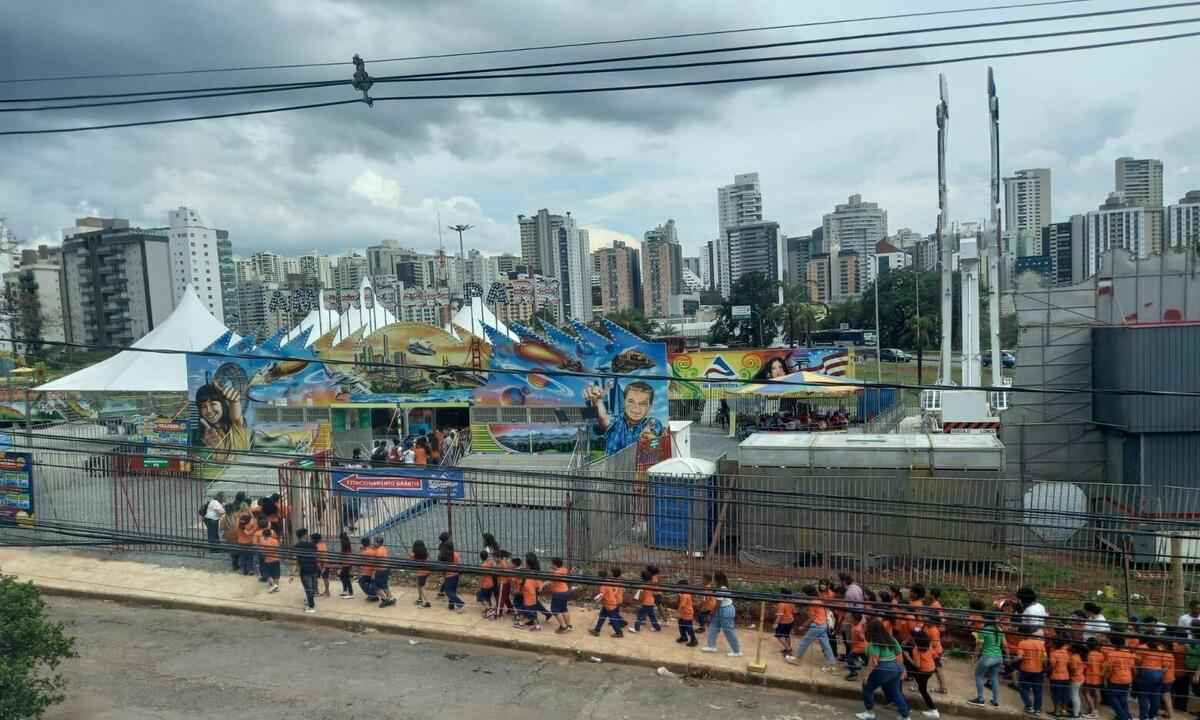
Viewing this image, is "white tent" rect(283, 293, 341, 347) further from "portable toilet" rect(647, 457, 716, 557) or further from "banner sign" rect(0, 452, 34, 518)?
"portable toilet" rect(647, 457, 716, 557)

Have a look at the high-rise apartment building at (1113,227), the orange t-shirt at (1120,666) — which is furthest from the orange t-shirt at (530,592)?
the high-rise apartment building at (1113,227)

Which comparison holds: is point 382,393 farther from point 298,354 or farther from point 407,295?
point 407,295

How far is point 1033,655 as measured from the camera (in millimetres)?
8281

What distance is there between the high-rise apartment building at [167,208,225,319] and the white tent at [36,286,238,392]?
7129 centimetres

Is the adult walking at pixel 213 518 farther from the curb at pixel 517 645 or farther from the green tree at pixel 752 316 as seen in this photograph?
the green tree at pixel 752 316

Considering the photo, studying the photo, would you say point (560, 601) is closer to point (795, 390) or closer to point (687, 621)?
point (687, 621)

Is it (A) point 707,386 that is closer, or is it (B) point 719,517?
(B) point 719,517

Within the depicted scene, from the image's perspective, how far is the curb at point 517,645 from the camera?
887 cm

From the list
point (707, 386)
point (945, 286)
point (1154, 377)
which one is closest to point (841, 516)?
point (1154, 377)

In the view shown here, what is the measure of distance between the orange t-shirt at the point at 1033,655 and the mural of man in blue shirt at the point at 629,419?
11040 mm

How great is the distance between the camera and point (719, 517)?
12.4m

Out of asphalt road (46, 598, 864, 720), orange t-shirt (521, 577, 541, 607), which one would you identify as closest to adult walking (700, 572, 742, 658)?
asphalt road (46, 598, 864, 720)

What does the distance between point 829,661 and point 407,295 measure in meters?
72.9

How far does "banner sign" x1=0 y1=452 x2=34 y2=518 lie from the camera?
13836 mm
